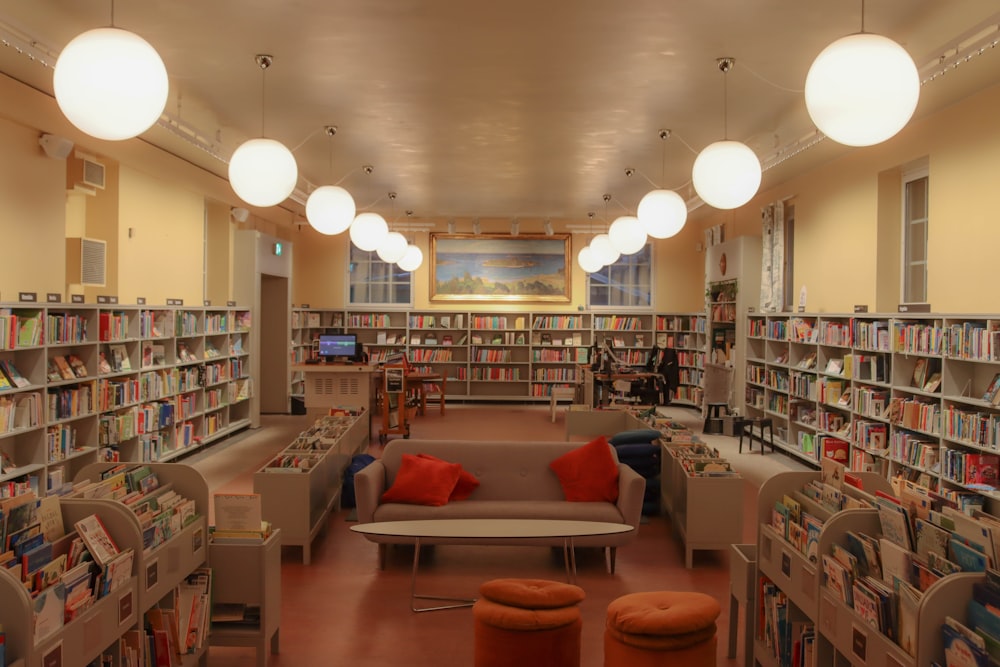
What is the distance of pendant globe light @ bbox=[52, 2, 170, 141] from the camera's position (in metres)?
3.09

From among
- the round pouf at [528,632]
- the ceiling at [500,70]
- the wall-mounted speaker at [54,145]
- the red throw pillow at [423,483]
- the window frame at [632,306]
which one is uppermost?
the ceiling at [500,70]

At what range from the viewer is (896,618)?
2.43 m

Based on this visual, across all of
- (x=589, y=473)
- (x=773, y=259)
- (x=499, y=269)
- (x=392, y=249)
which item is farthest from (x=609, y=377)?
(x=589, y=473)

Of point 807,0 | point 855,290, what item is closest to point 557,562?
point 807,0

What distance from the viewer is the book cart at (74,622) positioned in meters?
2.25

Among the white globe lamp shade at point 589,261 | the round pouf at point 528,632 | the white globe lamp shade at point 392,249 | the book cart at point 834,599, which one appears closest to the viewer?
the book cart at point 834,599

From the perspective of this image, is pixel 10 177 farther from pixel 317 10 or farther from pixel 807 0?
pixel 807 0

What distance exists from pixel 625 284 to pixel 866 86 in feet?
41.0

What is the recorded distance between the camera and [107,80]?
3.11m

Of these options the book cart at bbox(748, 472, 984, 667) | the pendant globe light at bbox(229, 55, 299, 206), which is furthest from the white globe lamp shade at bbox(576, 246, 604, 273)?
the book cart at bbox(748, 472, 984, 667)

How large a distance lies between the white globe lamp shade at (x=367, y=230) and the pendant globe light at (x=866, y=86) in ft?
19.2

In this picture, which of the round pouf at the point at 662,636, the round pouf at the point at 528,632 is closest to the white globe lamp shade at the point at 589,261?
the round pouf at the point at 528,632

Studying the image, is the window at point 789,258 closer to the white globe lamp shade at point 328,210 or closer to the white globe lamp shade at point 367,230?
the white globe lamp shade at point 367,230

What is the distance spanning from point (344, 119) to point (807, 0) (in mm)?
4544
